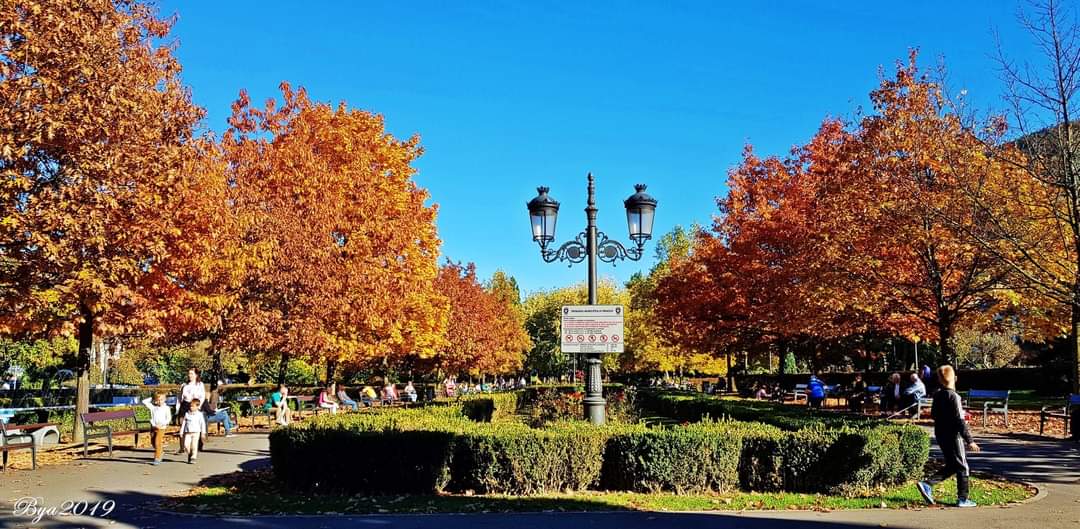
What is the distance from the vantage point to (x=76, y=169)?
477 inches

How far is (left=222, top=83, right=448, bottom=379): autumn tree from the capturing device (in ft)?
61.8

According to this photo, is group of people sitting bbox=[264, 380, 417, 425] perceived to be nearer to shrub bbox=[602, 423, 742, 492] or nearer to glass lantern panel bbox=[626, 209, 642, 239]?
glass lantern panel bbox=[626, 209, 642, 239]

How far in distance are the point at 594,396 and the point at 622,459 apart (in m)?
3.24

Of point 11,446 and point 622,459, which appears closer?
point 622,459

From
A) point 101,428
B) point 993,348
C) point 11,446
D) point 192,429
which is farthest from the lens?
point 993,348

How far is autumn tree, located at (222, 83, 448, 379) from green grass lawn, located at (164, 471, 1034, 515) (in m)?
8.74

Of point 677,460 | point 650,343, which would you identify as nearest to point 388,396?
point 677,460

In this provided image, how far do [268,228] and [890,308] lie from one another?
15.8 meters

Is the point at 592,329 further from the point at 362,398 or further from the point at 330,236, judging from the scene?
the point at 362,398

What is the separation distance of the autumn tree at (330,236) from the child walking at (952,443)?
1397 cm

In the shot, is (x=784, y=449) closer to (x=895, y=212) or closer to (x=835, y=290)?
(x=895, y=212)

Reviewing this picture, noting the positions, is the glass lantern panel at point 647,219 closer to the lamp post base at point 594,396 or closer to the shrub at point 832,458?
the lamp post base at point 594,396

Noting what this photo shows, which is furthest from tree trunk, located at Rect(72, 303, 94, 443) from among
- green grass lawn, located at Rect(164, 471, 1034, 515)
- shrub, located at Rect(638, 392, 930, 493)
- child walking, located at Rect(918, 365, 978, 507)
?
child walking, located at Rect(918, 365, 978, 507)

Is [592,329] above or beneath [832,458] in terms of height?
above
